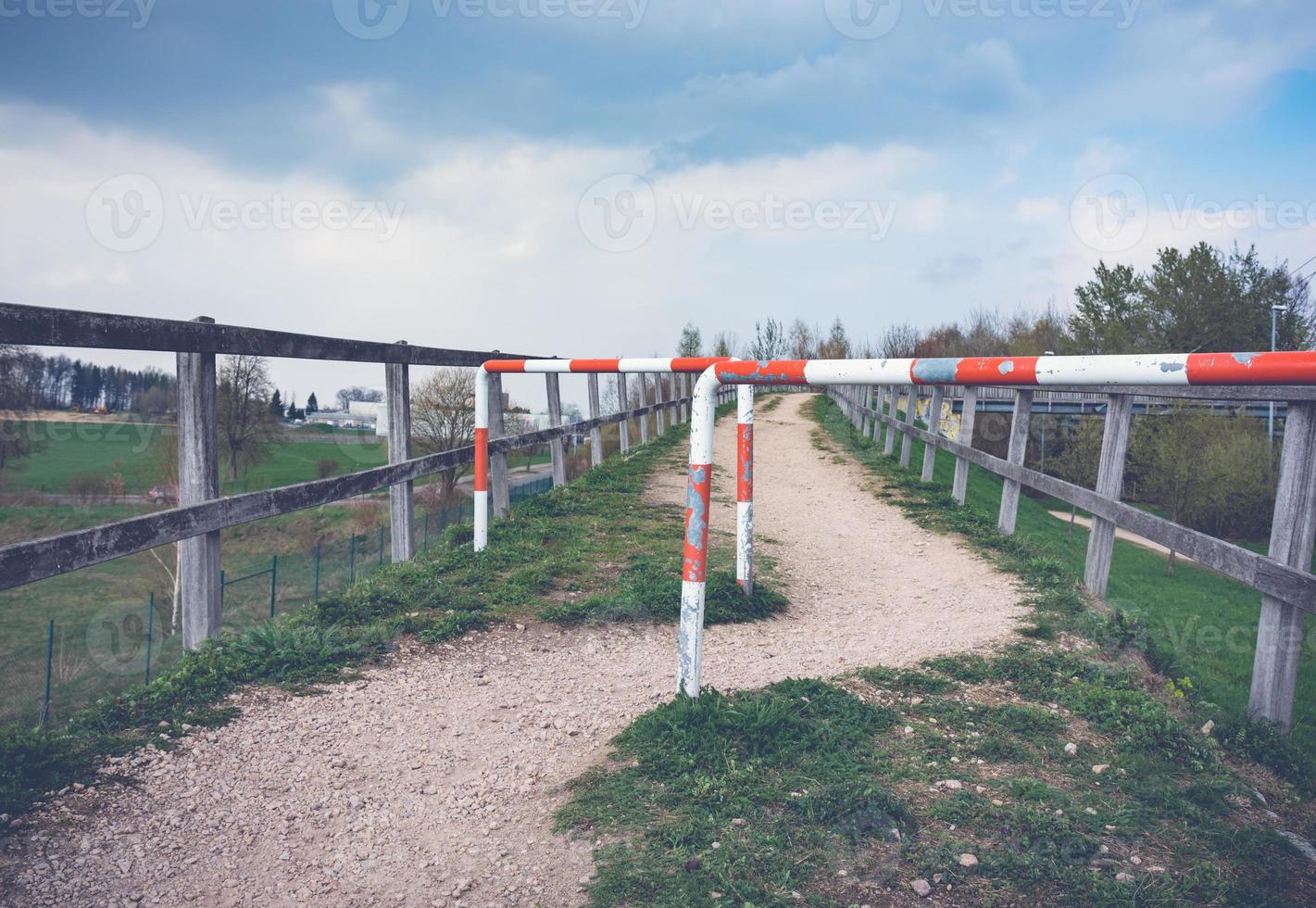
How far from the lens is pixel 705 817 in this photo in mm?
2844

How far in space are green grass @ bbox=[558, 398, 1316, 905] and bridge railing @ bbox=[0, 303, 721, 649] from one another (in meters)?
2.30

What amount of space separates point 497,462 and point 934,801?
5.68 metres

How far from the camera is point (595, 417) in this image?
39.6ft

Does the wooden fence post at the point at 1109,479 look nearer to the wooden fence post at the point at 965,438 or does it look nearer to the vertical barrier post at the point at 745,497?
the vertical barrier post at the point at 745,497

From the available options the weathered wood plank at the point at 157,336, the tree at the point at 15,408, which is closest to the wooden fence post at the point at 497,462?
the weathered wood plank at the point at 157,336

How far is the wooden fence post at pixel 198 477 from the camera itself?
13.7ft

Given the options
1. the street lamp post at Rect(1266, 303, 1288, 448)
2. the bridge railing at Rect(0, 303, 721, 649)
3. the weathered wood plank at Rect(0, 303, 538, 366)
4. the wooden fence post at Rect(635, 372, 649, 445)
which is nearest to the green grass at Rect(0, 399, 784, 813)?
the bridge railing at Rect(0, 303, 721, 649)

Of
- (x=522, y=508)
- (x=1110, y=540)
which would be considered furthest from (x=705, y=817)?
(x=522, y=508)

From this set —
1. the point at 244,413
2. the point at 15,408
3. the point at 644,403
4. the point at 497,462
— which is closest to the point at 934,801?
the point at 497,462

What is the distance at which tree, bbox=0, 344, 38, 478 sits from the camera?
11422mm

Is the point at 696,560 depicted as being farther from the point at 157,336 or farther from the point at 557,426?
the point at 557,426

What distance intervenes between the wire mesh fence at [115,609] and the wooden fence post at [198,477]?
8.61 metres

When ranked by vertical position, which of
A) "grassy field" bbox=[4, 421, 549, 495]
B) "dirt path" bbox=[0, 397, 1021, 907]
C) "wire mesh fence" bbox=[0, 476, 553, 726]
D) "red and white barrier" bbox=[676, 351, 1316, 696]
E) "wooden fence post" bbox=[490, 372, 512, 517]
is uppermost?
"red and white barrier" bbox=[676, 351, 1316, 696]

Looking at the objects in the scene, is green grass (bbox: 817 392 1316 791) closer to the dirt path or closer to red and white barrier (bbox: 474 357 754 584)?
the dirt path
